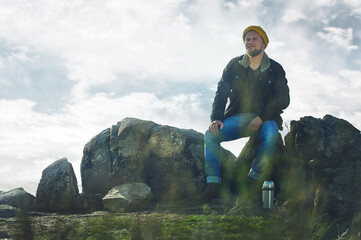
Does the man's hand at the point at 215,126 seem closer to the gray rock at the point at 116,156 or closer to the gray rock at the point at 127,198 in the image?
the gray rock at the point at 127,198

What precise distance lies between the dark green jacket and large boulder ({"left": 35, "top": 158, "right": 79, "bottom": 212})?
27.3 feet

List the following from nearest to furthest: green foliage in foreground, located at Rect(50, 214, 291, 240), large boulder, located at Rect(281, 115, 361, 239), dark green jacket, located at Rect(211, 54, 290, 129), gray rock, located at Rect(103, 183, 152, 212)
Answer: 1. green foliage in foreground, located at Rect(50, 214, 291, 240)
2. large boulder, located at Rect(281, 115, 361, 239)
3. dark green jacket, located at Rect(211, 54, 290, 129)
4. gray rock, located at Rect(103, 183, 152, 212)

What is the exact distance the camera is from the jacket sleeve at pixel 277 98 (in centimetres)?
712

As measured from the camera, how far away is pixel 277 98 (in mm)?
7230

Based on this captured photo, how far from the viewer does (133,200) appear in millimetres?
11281

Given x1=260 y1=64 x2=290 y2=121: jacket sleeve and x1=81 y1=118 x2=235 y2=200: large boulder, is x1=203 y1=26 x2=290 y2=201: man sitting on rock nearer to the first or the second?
x1=260 y1=64 x2=290 y2=121: jacket sleeve

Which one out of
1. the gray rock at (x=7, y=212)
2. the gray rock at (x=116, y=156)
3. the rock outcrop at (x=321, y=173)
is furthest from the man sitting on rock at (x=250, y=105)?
the gray rock at (x=116, y=156)

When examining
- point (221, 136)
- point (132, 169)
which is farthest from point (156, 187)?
point (221, 136)

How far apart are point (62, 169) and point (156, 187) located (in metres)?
3.85

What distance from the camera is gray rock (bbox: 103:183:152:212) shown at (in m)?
11.1

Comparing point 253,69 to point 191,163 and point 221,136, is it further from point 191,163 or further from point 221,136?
point 191,163

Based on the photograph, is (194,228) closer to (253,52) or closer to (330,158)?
(253,52)

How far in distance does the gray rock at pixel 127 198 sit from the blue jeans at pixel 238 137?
4497 millimetres

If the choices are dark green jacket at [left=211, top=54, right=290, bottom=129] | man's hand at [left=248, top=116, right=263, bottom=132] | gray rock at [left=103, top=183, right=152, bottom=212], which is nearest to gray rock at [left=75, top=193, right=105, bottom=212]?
gray rock at [left=103, top=183, right=152, bottom=212]
